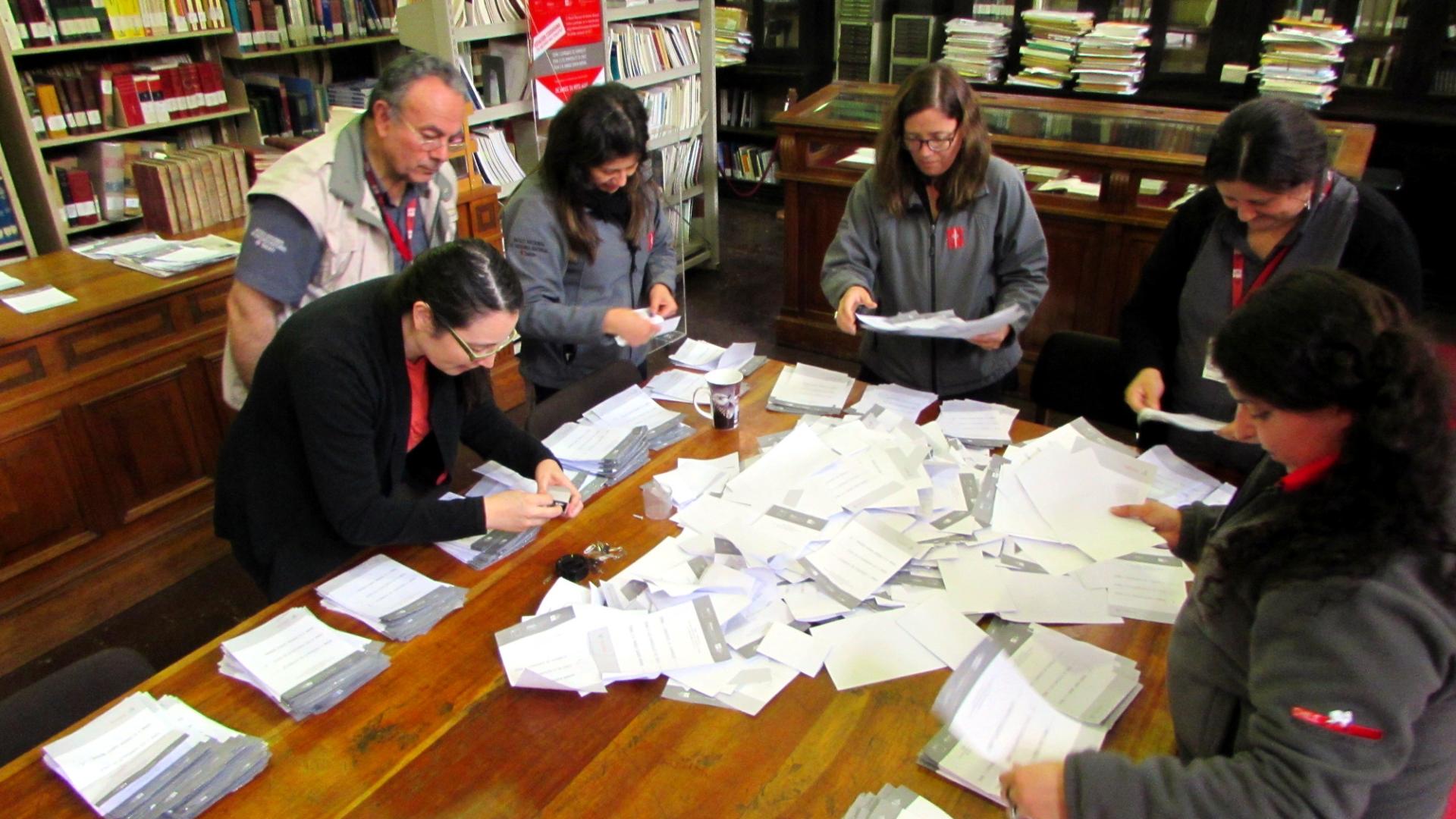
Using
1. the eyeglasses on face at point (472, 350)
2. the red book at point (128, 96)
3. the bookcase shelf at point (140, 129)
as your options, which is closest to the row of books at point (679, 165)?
the bookcase shelf at point (140, 129)

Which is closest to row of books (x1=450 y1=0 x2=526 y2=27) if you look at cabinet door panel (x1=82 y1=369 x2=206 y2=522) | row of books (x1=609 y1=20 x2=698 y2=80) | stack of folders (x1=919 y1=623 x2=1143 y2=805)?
row of books (x1=609 y1=20 x2=698 y2=80)

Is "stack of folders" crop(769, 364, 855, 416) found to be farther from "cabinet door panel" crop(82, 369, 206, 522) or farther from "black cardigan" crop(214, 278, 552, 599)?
"cabinet door panel" crop(82, 369, 206, 522)

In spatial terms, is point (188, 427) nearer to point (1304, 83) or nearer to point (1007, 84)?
point (1007, 84)

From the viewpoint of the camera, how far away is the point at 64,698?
1.49 metres

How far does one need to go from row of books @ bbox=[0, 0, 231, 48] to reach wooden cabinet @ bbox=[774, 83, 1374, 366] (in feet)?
8.41

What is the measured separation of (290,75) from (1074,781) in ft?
16.1

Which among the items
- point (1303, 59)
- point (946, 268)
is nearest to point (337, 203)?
point (946, 268)

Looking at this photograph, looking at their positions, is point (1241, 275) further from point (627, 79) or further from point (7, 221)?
point (7, 221)

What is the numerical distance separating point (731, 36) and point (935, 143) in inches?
189

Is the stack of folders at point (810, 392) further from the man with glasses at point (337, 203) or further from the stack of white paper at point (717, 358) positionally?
the man with glasses at point (337, 203)

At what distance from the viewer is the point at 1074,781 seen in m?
1.06

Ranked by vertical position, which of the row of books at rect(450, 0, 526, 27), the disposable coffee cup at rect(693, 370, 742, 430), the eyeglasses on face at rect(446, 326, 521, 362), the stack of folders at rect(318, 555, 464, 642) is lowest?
the stack of folders at rect(318, 555, 464, 642)

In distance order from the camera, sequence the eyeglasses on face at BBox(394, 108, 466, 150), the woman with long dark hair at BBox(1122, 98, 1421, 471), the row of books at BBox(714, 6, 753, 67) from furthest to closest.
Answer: the row of books at BBox(714, 6, 753, 67) < the eyeglasses on face at BBox(394, 108, 466, 150) < the woman with long dark hair at BBox(1122, 98, 1421, 471)

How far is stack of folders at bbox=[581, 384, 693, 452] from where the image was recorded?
2.23 m
